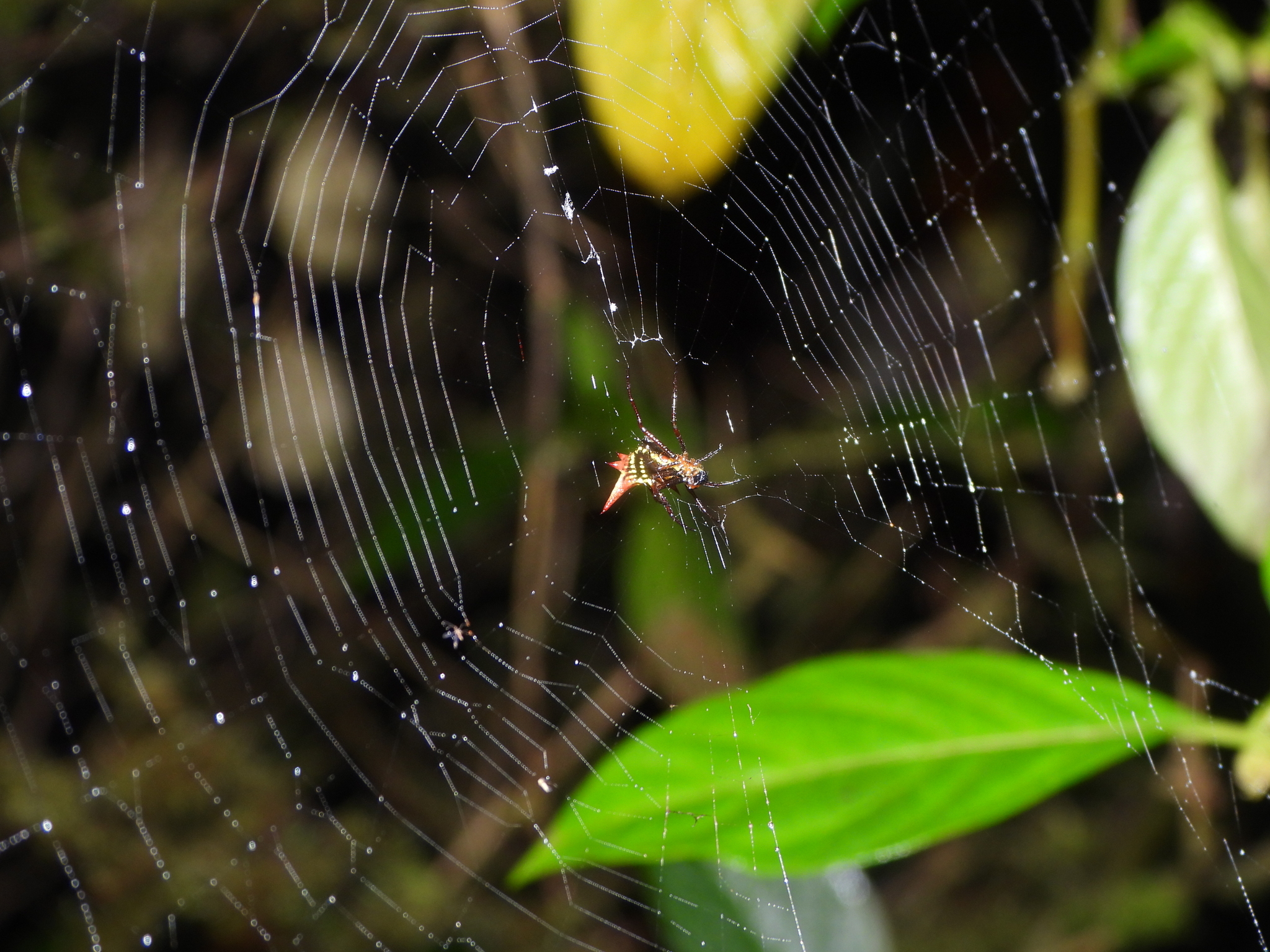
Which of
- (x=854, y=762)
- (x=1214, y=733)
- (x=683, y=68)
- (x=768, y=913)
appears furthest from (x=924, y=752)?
(x=683, y=68)

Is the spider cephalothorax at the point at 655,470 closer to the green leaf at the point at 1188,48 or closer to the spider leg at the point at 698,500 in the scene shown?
the spider leg at the point at 698,500

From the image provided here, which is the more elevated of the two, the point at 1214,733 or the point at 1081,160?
the point at 1081,160

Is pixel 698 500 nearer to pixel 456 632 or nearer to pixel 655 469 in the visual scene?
pixel 655 469

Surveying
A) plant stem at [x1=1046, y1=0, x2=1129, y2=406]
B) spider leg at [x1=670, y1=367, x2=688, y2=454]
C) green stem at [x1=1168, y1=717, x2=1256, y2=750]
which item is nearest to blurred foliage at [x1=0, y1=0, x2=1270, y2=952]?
spider leg at [x1=670, y1=367, x2=688, y2=454]

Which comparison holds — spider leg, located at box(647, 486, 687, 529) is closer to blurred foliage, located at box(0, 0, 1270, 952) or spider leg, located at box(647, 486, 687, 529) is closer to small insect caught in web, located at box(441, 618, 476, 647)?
blurred foliage, located at box(0, 0, 1270, 952)

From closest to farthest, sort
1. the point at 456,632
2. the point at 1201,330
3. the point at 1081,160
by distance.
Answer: the point at 1201,330, the point at 1081,160, the point at 456,632

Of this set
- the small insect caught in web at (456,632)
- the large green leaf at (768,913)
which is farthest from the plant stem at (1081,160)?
the small insect caught in web at (456,632)

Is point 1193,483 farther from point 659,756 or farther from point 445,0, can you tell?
point 445,0
